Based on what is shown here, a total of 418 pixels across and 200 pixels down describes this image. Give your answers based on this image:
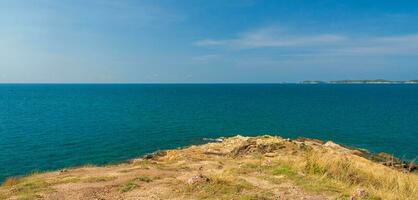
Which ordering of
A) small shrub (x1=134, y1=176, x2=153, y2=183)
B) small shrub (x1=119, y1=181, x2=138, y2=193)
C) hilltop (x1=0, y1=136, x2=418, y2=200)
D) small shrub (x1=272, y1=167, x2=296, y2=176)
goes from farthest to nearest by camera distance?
small shrub (x1=272, y1=167, x2=296, y2=176)
small shrub (x1=134, y1=176, x2=153, y2=183)
small shrub (x1=119, y1=181, x2=138, y2=193)
hilltop (x1=0, y1=136, x2=418, y2=200)

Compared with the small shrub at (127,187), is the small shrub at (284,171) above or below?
below

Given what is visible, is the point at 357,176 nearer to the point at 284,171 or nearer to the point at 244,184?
the point at 284,171

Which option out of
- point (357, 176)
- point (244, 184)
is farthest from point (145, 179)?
point (357, 176)

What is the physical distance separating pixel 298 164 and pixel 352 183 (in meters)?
2.58

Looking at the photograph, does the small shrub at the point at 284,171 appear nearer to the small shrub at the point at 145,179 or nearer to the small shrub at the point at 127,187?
the small shrub at the point at 145,179

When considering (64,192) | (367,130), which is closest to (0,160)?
(64,192)

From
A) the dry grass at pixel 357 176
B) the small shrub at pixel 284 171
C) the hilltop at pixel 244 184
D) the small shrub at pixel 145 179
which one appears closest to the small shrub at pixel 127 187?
the hilltop at pixel 244 184

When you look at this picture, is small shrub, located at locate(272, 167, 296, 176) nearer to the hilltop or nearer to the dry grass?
the hilltop

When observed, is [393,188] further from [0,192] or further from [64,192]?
[0,192]

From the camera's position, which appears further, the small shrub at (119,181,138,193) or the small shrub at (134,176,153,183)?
the small shrub at (134,176,153,183)

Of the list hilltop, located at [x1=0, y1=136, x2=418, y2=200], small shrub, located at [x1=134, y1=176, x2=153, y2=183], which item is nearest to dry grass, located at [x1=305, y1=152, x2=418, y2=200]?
hilltop, located at [x1=0, y1=136, x2=418, y2=200]

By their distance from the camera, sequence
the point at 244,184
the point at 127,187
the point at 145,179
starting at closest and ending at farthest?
the point at 127,187
the point at 244,184
the point at 145,179

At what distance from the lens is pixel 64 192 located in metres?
13.4

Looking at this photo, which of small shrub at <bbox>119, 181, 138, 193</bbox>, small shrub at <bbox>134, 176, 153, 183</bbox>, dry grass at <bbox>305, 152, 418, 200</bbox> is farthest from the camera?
small shrub at <bbox>134, 176, 153, 183</bbox>
